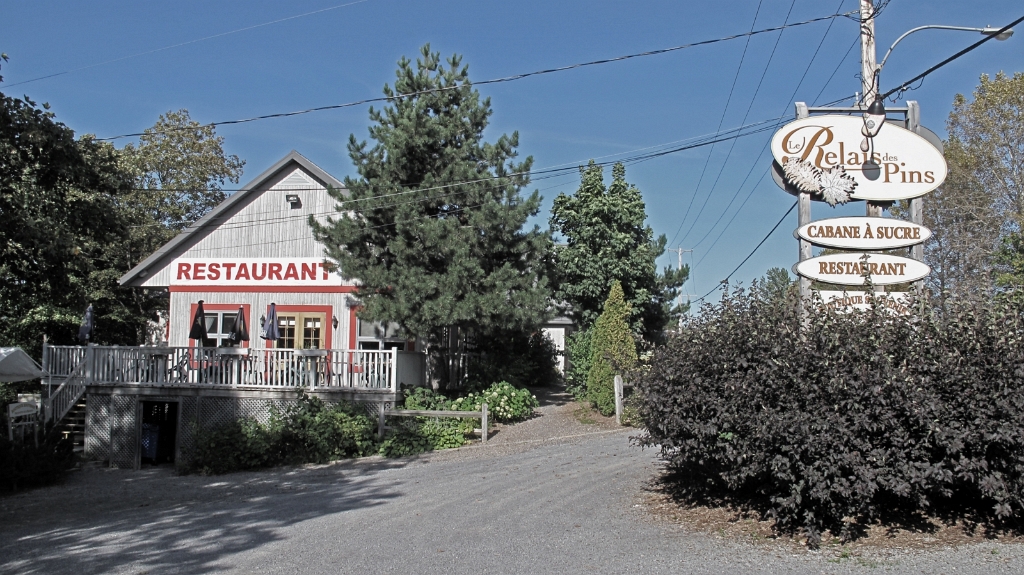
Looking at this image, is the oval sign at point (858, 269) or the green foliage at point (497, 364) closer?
the oval sign at point (858, 269)

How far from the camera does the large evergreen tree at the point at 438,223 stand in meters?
18.0

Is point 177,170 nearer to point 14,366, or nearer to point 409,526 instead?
point 14,366

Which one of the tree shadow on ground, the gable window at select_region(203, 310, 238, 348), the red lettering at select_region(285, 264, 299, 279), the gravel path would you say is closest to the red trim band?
the red lettering at select_region(285, 264, 299, 279)

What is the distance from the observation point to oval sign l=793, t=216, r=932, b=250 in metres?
10.1

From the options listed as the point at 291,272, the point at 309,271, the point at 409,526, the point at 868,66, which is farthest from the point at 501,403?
the point at 868,66

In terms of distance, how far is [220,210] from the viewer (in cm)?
2262

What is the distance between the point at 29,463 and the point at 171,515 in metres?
6.04

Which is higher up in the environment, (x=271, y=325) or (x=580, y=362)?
(x=271, y=325)

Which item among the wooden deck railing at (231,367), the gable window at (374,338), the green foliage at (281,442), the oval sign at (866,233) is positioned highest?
the oval sign at (866,233)

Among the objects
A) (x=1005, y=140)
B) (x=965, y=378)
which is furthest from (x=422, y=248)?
(x=1005, y=140)

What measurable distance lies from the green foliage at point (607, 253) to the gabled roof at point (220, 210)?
6.94 meters

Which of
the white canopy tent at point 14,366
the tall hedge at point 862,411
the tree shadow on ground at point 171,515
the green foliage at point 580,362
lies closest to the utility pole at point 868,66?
the tall hedge at point 862,411

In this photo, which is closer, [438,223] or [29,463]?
[29,463]

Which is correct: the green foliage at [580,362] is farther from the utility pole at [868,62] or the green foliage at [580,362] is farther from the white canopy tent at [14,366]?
the white canopy tent at [14,366]
